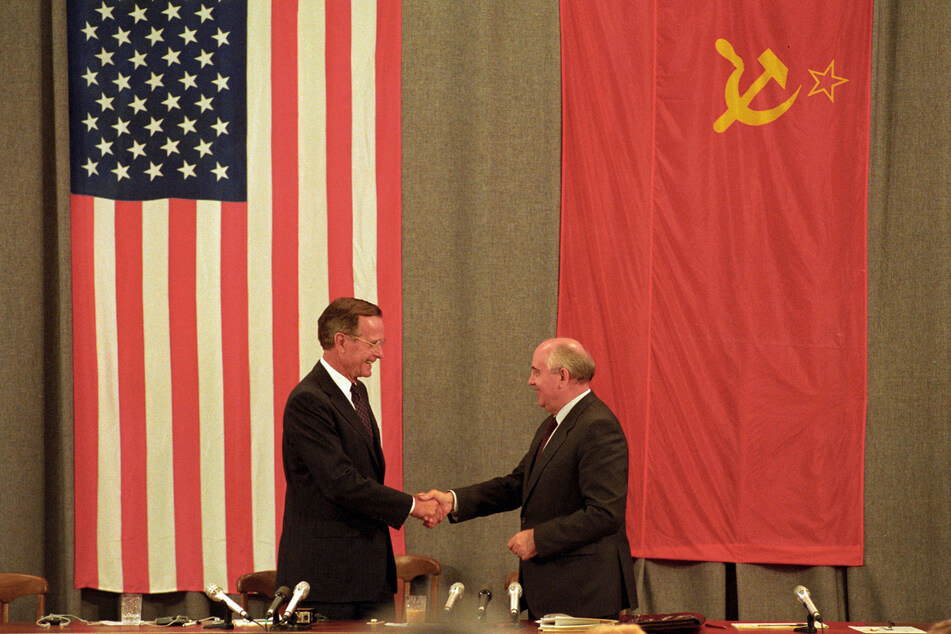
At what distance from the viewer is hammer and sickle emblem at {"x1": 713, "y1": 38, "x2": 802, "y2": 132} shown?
513 centimetres

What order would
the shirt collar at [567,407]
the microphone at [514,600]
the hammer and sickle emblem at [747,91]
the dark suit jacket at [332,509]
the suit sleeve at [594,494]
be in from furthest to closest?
1. the hammer and sickle emblem at [747,91]
2. the shirt collar at [567,407]
3. the dark suit jacket at [332,509]
4. the suit sleeve at [594,494]
5. the microphone at [514,600]

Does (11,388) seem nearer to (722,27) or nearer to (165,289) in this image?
(165,289)

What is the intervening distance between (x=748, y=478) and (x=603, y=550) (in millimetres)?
1604

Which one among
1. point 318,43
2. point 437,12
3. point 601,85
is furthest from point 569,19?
point 318,43

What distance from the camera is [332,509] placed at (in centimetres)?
388

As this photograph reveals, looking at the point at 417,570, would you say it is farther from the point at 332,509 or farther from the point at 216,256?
the point at 216,256

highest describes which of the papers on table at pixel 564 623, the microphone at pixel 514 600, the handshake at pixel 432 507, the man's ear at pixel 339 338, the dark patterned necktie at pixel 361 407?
the man's ear at pixel 339 338

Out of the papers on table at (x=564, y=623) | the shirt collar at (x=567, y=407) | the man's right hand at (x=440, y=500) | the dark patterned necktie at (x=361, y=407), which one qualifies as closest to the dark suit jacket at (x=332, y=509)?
the dark patterned necktie at (x=361, y=407)

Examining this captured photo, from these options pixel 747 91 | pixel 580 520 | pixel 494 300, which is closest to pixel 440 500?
pixel 580 520

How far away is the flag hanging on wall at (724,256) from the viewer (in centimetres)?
504

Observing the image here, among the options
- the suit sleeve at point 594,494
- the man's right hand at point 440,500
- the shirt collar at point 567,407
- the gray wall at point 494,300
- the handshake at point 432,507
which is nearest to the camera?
the suit sleeve at point 594,494

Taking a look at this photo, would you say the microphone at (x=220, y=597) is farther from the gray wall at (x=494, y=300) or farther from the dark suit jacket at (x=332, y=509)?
the gray wall at (x=494, y=300)

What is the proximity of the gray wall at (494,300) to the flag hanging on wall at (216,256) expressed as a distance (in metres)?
0.13

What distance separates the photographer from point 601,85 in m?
5.16
